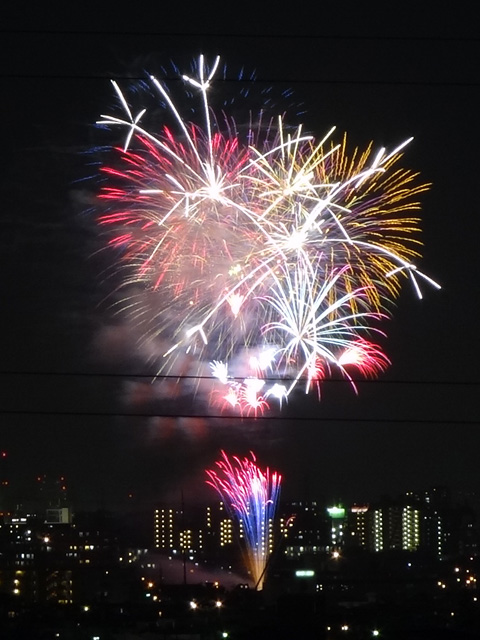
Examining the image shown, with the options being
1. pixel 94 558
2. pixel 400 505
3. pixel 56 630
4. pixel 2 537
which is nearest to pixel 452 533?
pixel 400 505

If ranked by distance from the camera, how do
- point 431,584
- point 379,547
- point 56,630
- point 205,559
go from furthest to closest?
1. point 379,547
2. point 205,559
3. point 431,584
4. point 56,630

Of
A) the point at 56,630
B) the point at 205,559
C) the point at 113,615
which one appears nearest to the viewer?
the point at 56,630

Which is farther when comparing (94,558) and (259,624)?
(94,558)

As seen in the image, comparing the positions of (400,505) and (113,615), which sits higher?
(400,505)

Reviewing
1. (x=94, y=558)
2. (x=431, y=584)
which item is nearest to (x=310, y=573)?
(x=431, y=584)

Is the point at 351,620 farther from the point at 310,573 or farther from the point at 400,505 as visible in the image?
the point at 400,505

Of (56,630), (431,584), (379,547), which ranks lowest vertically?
(56,630)

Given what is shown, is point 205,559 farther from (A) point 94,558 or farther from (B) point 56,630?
(B) point 56,630

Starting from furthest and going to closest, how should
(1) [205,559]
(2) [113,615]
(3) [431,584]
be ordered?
(1) [205,559] → (3) [431,584] → (2) [113,615]

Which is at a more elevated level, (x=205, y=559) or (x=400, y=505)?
(x=400, y=505)
